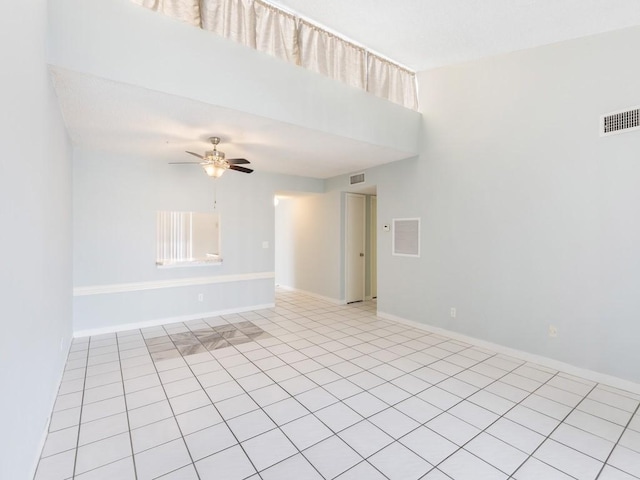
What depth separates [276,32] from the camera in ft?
10.6

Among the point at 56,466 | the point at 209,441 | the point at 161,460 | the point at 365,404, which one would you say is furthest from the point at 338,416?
the point at 56,466

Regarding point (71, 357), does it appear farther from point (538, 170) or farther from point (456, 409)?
point (538, 170)

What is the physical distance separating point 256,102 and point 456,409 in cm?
332

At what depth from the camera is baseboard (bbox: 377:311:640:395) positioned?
2.86 metres

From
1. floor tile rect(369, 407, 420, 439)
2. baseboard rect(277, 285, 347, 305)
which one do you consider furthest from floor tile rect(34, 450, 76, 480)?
baseboard rect(277, 285, 347, 305)

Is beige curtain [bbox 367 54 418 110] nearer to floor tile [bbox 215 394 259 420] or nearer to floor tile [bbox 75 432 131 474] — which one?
floor tile [bbox 215 394 259 420]

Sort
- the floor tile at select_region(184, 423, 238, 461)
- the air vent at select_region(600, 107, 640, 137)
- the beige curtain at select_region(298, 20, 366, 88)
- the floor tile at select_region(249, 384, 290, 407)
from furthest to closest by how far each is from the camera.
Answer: the beige curtain at select_region(298, 20, 366, 88)
the air vent at select_region(600, 107, 640, 137)
the floor tile at select_region(249, 384, 290, 407)
the floor tile at select_region(184, 423, 238, 461)

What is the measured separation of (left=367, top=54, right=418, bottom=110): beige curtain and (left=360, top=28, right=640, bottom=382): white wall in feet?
0.62

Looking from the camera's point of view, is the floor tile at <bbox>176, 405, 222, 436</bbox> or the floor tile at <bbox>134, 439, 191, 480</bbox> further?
the floor tile at <bbox>176, 405, 222, 436</bbox>

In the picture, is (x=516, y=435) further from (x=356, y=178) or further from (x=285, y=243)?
(x=285, y=243)

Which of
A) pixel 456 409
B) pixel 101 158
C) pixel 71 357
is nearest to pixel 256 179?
pixel 101 158

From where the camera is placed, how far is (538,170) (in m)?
3.36

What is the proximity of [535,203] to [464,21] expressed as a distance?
2054 millimetres

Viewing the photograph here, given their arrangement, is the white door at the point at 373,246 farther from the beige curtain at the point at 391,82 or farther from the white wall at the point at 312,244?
the beige curtain at the point at 391,82
